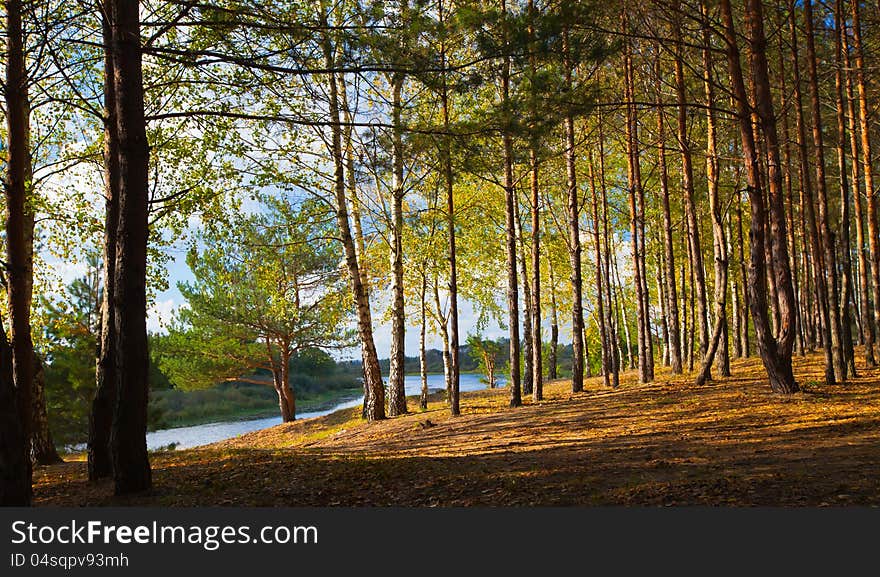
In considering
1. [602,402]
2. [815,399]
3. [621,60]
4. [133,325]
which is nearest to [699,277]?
[602,402]

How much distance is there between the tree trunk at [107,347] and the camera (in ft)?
22.4

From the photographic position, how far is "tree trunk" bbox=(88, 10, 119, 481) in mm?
6816

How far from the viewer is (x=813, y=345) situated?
22.0m

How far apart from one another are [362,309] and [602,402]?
567cm

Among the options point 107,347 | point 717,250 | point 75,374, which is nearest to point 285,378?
point 75,374

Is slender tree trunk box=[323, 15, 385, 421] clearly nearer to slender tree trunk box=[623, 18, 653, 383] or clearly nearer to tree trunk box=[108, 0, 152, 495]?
slender tree trunk box=[623, 18, 653, 383]

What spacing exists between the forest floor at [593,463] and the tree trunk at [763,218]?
2.27ft

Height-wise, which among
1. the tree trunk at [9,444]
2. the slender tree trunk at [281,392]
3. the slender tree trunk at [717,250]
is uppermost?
the slender tree trunk at [717,250]

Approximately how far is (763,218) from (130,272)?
931 centimetres

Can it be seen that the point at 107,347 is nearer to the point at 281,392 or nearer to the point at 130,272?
A: the point at 130,272

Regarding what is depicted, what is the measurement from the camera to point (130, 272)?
19.0ft

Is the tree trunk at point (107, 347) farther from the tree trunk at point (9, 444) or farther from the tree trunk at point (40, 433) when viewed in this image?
the tree trunk at point (40, 433)

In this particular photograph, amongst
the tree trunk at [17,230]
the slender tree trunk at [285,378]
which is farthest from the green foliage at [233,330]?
the tree trunk at [17,230]

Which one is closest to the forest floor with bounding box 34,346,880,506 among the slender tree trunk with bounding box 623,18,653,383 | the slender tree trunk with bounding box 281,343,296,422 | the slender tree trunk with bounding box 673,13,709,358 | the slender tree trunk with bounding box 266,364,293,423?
the slender tree trunk with bounding box 673,13,709,358
